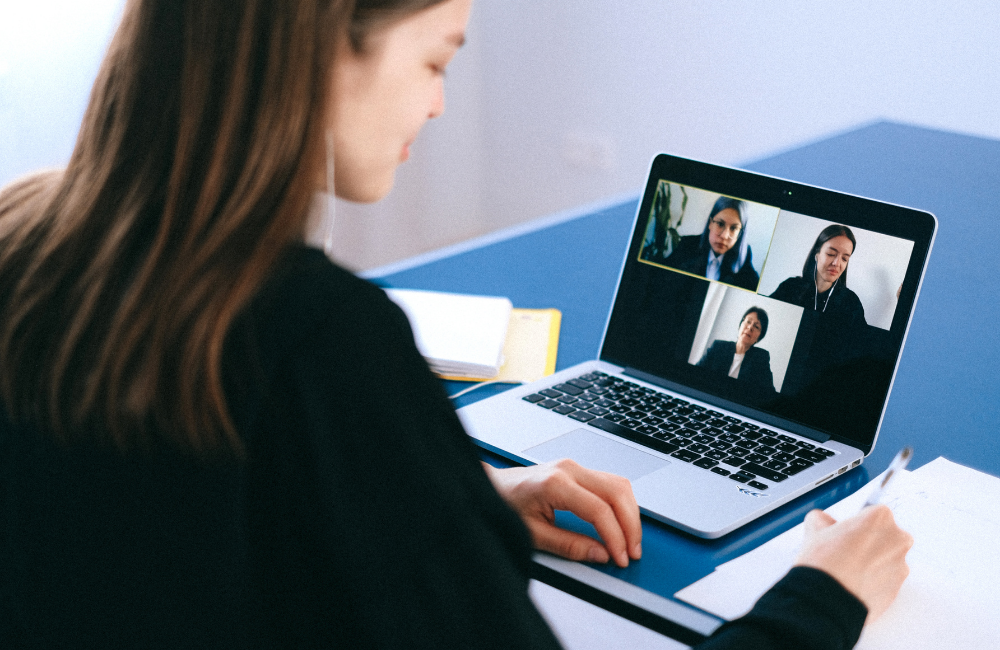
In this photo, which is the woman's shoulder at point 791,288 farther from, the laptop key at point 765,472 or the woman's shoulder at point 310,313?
the woman's shoulder at point 310,313

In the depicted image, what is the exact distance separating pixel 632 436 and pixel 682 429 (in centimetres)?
5

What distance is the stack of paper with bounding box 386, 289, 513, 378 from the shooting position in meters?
1.17

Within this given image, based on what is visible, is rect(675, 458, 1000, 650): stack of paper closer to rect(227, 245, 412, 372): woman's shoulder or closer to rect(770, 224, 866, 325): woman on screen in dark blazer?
rect(770, 224, 866, 325): woman on screen in dark blazer

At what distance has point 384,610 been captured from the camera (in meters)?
0.58

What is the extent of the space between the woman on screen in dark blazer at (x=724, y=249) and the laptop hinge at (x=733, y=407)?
12 cm

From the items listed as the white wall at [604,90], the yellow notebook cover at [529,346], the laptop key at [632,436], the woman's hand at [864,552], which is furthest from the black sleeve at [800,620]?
the white wall at [604,90]

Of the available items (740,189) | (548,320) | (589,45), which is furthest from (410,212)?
(740,189)

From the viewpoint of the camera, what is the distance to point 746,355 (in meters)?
1.05

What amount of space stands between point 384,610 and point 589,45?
310cm

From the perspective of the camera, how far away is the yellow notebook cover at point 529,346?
1173mm

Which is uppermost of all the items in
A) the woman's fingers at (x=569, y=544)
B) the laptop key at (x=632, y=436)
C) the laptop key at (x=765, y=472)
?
the laptop key at (x=765, y=472)

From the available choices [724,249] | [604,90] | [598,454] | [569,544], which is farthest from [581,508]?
[604,90]

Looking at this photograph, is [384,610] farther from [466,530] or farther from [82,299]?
[82,299]

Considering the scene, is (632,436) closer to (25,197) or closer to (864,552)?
(864,552)
